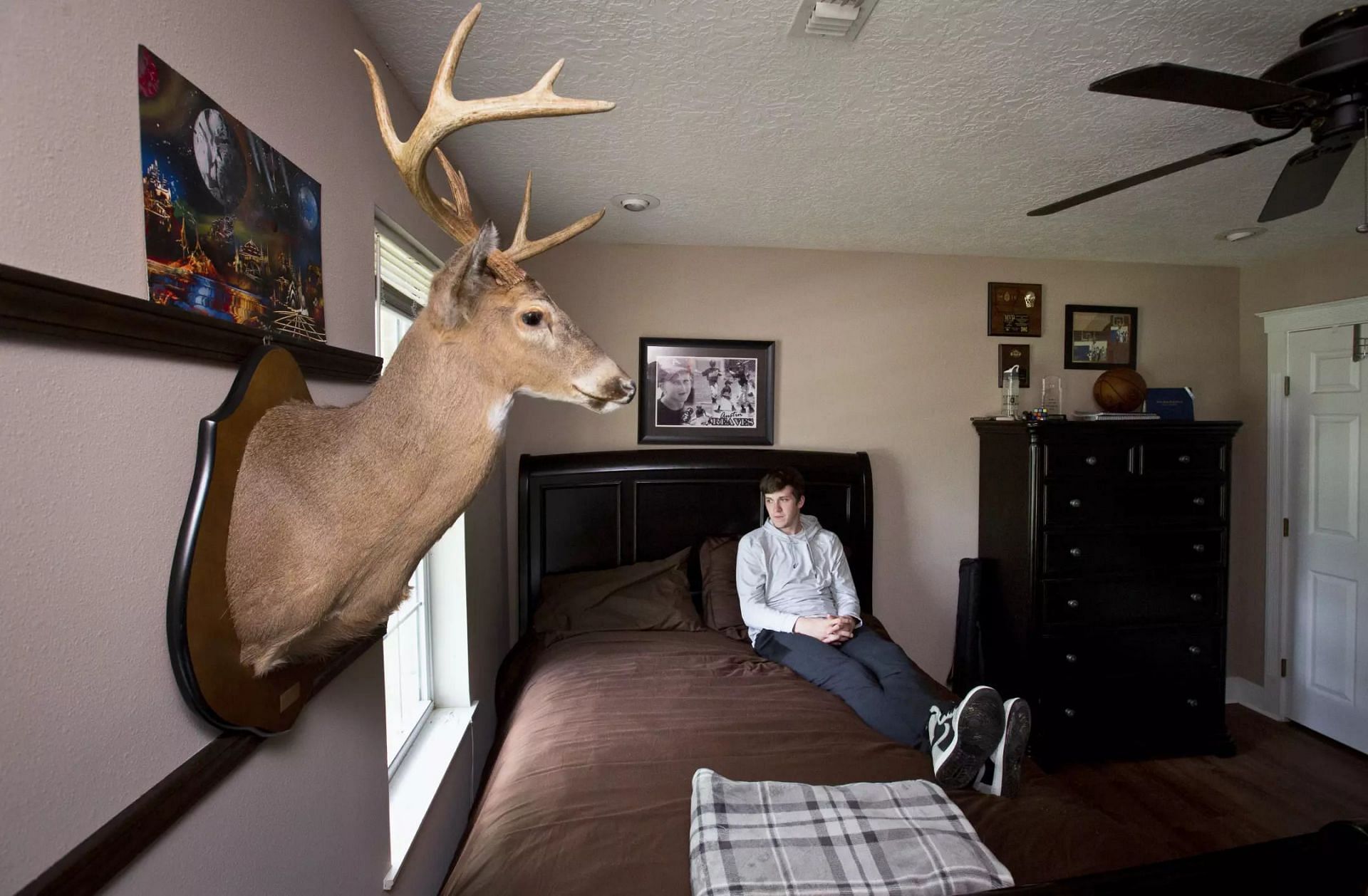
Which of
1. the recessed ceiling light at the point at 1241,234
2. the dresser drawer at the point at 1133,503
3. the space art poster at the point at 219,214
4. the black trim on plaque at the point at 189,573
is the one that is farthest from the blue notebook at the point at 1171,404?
the black trim on plaque at the point at 189,573

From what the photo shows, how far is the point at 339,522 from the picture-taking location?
875mm

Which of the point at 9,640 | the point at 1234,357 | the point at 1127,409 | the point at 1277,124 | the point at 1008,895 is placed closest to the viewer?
the point at 9,640

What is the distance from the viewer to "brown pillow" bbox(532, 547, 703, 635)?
2641 millimetres

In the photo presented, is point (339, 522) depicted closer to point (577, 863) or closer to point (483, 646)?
point (577, 863)

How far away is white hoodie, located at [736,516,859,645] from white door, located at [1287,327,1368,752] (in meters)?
2.70

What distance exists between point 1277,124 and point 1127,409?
2.07 m

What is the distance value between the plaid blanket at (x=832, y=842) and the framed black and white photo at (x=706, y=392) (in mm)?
1944

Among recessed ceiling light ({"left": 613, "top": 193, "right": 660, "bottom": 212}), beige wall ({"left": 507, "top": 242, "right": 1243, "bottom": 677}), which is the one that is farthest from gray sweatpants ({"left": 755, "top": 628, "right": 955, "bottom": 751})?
recessed ceiling light ({"left": 613, "top": 193, "right": 660, "bottom": 212})

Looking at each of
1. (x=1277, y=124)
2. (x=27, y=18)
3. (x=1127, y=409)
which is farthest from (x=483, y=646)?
(x=1127, y=409)

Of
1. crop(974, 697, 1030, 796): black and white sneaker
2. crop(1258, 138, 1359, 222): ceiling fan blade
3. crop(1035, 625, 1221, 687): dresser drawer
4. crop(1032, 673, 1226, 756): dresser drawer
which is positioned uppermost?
crop(1258, 138, 1359, 222): ceiling fan blade

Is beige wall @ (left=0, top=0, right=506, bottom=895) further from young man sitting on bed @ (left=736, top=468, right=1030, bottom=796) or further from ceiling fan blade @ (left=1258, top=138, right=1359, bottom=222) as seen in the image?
ceiling fan blade @ (left=1258, top=138, right=1359, bottom=222)

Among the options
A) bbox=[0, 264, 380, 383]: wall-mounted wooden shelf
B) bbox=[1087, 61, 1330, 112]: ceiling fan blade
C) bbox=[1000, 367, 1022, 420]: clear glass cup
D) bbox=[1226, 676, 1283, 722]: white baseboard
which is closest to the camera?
bbox=[0, 264, 380, 383]: wall-mounted wooden shelf

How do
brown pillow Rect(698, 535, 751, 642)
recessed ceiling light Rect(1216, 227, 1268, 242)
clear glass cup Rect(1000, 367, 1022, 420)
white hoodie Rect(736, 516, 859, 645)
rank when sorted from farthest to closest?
clear glass cup Rect(1000, 367, 1022, 420), recessed ceiling light Rect(1216, 227, 1268, 242), brown pillow Rect(698, 535, 751, 642), white hoodie Rect(736, 516, 859, 645)

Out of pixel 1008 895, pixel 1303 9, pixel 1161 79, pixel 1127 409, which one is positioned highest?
pixel 1303 9
